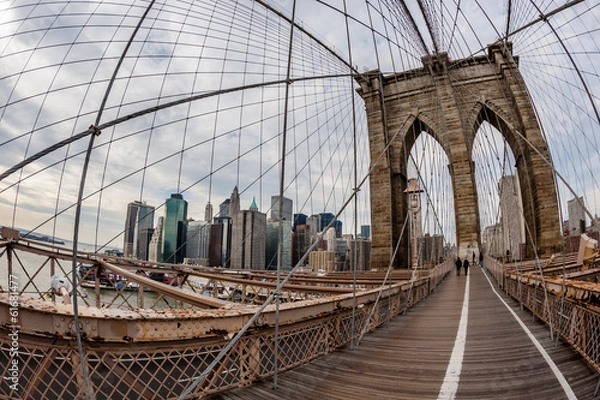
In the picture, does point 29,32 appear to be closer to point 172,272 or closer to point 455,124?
point 172,272

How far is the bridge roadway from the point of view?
281 cm

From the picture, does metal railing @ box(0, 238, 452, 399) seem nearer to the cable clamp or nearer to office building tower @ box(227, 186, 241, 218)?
the cable clamp

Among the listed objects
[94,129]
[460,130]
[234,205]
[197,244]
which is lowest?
[197,244]

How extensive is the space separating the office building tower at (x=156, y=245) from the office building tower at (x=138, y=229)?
0.18 m

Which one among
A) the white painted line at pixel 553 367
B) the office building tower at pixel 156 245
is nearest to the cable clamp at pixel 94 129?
the white painted line at pixel 553 367

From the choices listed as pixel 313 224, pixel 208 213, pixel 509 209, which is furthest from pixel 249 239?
pixel 509 209

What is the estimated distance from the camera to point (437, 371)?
350cm

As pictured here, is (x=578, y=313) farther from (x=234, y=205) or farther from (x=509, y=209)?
(x=509, y=209)

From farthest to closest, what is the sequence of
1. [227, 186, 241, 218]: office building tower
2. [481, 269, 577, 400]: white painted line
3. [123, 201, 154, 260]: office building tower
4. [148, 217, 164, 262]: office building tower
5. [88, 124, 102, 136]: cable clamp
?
[227, 186, 241, 218]: office building tower
[148, 217, 164, 262]: office building tower
[123, 201, 154, 260]: office building tower
[481, 269, 577, 400]: white painted line
[88, 124, 102, 136]: cable clamp

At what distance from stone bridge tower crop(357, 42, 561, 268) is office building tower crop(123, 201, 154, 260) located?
19.8m

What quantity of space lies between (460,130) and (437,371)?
27837mm

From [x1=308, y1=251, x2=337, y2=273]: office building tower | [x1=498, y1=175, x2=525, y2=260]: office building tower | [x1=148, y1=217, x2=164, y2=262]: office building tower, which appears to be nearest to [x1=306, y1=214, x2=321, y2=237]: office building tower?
[x1=308, y1=251, x2=337, y2=273]: office building tower

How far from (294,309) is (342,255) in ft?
73.7

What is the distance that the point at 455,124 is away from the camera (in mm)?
27297
